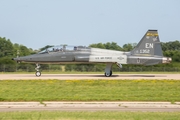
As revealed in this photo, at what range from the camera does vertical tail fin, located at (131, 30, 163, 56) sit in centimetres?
3734

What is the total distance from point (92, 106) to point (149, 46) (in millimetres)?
23906

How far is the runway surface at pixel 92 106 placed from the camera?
45.8 feet

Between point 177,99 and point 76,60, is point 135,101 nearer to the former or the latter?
point 177,99

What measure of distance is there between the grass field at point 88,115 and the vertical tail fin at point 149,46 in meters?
24.9

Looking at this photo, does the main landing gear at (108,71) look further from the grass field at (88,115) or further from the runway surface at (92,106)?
the grass field at (88,115)

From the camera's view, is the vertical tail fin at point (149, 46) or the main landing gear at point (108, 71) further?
the vertical tail fin at point (149, 46)

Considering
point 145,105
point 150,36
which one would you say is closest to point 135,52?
point 150,36

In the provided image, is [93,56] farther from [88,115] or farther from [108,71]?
[88,115]

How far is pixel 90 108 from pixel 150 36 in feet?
81.9

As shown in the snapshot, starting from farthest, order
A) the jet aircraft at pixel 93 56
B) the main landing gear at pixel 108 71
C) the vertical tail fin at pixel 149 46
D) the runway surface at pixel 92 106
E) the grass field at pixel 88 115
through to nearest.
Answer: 1. the vertical tail fin at pixel 149 46
2. the main landing gear at pixel 108 71
3. the jet aircraft at pixel 93 56
4. the runway surface at pixel 92 106
5. the grass field at pixel 88 115

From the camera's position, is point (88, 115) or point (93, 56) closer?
point (88, 115)

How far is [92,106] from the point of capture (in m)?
14.8

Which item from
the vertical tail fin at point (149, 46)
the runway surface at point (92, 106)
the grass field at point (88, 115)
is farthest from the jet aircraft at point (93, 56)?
the grass field at point (88, 115)

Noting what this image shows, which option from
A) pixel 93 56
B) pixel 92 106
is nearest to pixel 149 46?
pixel 93 56
